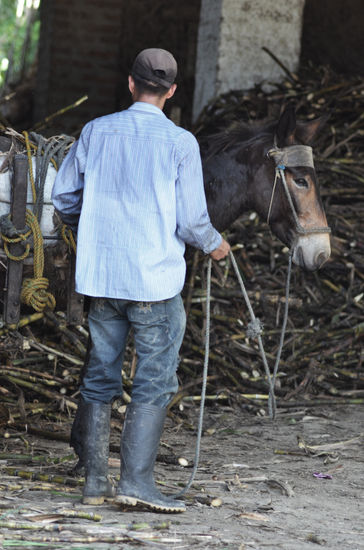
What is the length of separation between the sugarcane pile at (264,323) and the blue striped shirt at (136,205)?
171 cm

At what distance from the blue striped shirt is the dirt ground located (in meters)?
0.95

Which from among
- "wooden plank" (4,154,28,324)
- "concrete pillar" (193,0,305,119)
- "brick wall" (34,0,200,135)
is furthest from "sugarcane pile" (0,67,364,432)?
"brick wall" (34,0,200,135)

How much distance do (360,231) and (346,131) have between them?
1.03 m

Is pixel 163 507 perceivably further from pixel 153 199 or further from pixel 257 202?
pixel 257 202

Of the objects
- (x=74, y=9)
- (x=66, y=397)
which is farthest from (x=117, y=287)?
(x=74, y=9)

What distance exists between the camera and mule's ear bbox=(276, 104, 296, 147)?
4.51 meters

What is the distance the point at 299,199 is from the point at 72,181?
150 centimetres

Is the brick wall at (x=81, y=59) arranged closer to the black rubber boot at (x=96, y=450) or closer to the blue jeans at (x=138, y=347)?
the blue jeans at (x=138, y=347)

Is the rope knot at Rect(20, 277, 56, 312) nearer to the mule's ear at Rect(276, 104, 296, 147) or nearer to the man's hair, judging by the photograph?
the man's hair

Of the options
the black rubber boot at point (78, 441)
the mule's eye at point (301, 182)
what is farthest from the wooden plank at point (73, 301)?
the mule's eye at point (301, 182)

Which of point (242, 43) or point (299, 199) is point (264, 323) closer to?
point (299, 199)

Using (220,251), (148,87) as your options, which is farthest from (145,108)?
(220,251)

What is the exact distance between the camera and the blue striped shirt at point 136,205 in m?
3.47

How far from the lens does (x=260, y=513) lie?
369 cm
